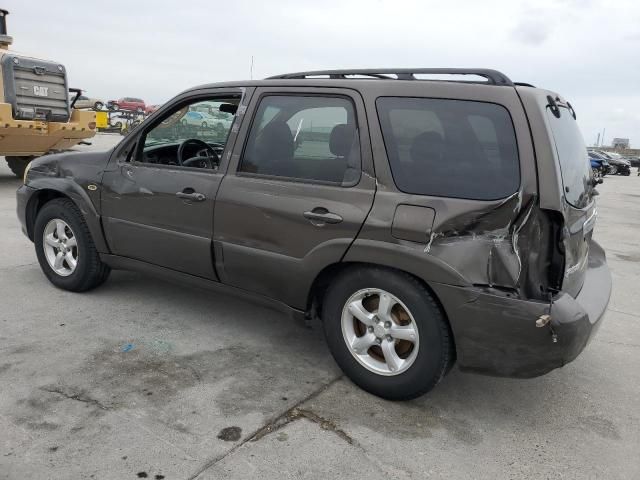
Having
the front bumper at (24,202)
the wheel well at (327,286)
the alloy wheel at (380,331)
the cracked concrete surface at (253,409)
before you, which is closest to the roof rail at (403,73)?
the wheel well at (327,286)

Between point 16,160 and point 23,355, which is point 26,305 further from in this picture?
point 16,160

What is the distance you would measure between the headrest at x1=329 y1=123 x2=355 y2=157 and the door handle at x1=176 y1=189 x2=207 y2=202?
93 cm

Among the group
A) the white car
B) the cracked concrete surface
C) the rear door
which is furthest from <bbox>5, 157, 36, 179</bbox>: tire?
the rear door

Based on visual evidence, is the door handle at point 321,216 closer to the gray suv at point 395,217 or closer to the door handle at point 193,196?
the gray suv at point 395,217

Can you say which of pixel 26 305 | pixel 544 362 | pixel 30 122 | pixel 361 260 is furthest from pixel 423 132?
pixel 30 122

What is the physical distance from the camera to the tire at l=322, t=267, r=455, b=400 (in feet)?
8.96

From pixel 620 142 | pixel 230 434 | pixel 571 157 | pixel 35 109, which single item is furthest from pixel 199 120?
pixel 620 142

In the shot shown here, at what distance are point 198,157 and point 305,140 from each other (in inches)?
46.3

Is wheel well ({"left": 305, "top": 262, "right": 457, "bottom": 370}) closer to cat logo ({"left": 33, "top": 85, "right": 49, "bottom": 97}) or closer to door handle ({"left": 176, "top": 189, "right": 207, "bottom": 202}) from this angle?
door handle ({"left": 176, "top": 189, "right": 207, "bottom": 202})

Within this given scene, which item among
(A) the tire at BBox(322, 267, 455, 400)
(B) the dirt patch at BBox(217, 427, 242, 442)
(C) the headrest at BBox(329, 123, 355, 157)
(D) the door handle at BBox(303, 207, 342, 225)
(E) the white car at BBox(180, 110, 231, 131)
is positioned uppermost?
(E) the white car at BBox(180, 110, 231, 131)

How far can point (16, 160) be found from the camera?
1122 cm

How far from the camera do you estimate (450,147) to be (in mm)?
2705

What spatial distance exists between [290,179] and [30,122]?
7.83 m

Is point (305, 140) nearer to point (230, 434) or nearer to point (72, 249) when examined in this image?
point (230, 434)
